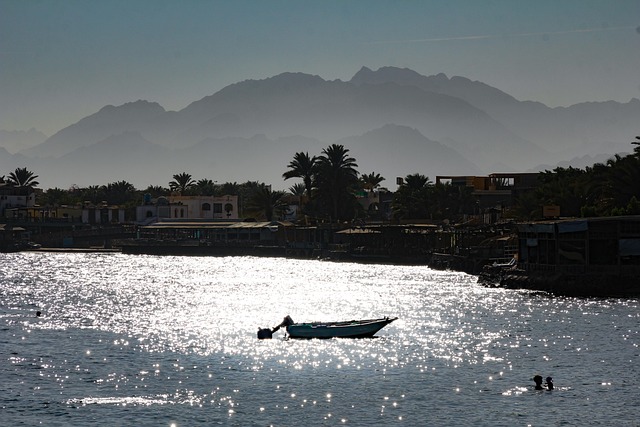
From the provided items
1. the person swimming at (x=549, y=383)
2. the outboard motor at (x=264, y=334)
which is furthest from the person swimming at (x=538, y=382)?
the outboard motor at (x=264, y=334)

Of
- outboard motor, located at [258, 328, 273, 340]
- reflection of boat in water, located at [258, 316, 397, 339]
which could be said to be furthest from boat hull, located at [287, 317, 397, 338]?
outboard motor, located at [258, 328, 273, 340]

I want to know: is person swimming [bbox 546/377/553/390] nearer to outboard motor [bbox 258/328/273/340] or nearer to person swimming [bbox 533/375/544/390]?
person swimming [bbox 533/375/544/390]

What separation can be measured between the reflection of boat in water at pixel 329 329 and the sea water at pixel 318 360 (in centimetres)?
81

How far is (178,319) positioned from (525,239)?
4460 centimetres

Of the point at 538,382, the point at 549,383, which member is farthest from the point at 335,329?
the point at 549,383

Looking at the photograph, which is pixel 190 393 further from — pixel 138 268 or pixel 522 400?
pixel 138 268

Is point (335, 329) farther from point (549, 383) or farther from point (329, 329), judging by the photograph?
point (549, 383)

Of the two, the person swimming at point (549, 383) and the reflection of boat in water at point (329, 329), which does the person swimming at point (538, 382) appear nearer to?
the person swimming at point (549, 383)

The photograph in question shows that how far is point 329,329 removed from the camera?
68.6m

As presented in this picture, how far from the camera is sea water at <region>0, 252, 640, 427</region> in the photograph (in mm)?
45969

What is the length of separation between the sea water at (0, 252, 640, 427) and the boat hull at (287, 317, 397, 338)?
85 cm

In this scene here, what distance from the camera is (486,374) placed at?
54.9 metres

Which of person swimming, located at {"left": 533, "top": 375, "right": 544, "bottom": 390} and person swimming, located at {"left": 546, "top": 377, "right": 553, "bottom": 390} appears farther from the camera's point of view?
person swimming, located at {"left": 533, "top": 375, "right": 544, "bottom": 390}

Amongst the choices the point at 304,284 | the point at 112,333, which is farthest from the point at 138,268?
the point at 112,333
